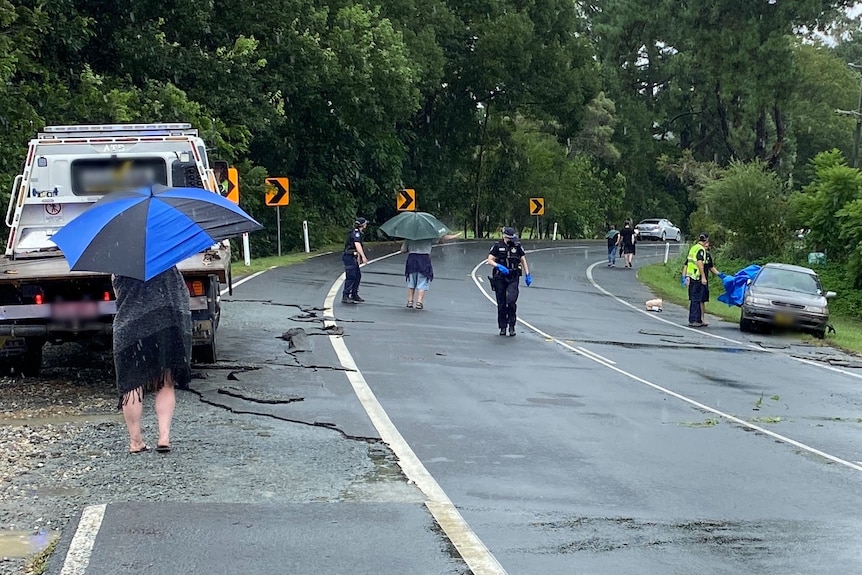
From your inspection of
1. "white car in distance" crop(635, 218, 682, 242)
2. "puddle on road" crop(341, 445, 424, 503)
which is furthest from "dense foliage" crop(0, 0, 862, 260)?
"puddle on road" crop(341, 445, 424, 503)

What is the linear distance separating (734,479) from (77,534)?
479 cm

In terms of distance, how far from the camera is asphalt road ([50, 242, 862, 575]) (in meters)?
5.95

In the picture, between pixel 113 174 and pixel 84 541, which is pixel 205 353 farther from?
pixel 84 541

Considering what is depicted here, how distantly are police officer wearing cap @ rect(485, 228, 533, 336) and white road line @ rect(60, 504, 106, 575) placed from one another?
1154 cm

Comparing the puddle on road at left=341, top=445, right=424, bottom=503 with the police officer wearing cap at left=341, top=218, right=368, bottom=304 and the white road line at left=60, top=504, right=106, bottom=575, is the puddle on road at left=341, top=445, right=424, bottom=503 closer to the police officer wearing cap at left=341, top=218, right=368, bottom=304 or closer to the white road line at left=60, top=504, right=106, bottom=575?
the white road line at left=60, top=504, right=106, bottom=575

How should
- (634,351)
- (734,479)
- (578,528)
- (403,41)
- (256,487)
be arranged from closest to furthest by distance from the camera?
(578,528) → (256,487) → (734,479) → (634,351) → (403,41)

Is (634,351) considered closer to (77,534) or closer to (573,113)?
(77,534)

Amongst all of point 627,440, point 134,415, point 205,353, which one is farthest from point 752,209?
point 134,415

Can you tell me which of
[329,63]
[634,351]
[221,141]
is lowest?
[634,351]

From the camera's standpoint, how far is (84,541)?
5770mm

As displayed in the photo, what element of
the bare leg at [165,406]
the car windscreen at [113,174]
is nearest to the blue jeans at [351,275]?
the car windscreen at [113,174]

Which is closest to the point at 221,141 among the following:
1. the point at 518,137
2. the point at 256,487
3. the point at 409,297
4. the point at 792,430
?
the point at 409,297

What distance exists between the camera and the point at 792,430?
420 inches

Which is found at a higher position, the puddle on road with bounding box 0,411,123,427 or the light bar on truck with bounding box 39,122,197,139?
the light bar on truck with bounding box 39,122,197,139
